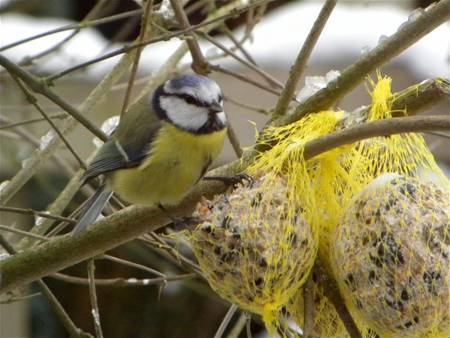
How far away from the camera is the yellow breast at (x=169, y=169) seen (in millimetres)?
2422

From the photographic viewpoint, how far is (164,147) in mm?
2510

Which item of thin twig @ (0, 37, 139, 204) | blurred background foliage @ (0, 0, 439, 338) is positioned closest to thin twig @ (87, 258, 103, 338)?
thin twig @ (0, 37, 139, 204)

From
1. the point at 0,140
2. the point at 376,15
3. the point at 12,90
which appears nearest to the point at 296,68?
the point at 0,140

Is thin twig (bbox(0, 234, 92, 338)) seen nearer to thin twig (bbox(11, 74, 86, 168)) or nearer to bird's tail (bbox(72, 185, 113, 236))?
bird's tail (bbox(72, 185, 113, 236))

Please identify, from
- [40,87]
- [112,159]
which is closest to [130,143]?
[112,159]

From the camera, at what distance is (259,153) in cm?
220

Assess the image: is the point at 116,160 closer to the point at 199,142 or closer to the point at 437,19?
the point at 199,142

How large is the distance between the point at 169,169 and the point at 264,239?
25.1 inches

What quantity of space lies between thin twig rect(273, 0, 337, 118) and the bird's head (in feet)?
0.55

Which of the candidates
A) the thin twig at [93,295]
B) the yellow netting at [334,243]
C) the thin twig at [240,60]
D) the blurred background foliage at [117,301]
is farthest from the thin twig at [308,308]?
the blurred background foliage at [117,301]

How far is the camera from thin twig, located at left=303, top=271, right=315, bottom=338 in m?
1.83

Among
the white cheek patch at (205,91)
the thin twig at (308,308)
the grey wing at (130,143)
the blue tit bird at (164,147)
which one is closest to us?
the thin twig at (308,308)

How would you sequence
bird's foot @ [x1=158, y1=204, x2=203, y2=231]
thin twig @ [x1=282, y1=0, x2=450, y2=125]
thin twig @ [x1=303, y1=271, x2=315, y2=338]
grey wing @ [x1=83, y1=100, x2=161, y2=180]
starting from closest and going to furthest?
thin twig @ [x1=303, y1=271, x2=315, y2=338] → bird's foot @ [x1=158, y1=204, x2=203, y2=231] → thin twig @ [x1=282, y1=0, x2=450, y2=125] → grey wing @ [x1=83, y1=100, x2=161, y2=180]

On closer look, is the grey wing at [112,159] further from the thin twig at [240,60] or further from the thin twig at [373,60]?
the thin twig at [373,60]
